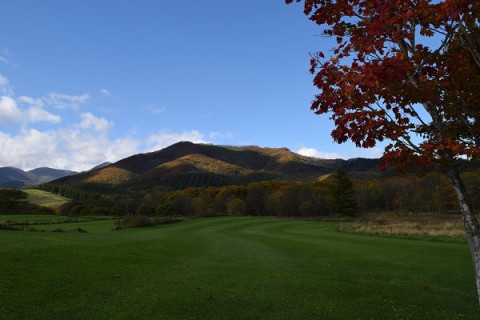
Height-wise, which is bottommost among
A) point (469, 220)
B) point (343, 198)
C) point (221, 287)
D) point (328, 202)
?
point (221, 287)

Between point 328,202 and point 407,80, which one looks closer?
point 407,80

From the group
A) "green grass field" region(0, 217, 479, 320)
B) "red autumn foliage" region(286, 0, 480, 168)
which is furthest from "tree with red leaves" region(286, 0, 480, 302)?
"green grass field" region(0, 217, 479, 320)

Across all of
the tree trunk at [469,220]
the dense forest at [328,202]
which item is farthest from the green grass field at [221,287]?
the dense forest at [328,202]

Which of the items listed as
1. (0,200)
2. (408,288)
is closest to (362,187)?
(0,200)

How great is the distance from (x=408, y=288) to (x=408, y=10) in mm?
9631

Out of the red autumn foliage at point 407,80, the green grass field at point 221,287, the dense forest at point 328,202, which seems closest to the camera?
the red autumn foliage at point 407,80

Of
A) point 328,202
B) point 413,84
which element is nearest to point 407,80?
point 413,84

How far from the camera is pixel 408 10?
6.08 metres

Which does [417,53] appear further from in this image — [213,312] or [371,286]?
[371,286]

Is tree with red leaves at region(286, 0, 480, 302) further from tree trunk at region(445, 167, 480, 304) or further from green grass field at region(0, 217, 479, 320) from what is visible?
green grass field at region(0, 217, 479, 320)

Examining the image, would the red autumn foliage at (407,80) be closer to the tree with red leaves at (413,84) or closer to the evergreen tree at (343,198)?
the tree with red leaves at (413,84)

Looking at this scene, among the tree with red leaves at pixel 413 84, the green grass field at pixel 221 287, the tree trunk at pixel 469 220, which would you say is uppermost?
the tree with red leaves at pixel 413 84

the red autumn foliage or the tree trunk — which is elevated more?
the red autumn foliage

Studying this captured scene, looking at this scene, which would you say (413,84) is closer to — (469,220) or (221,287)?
(469,220)
